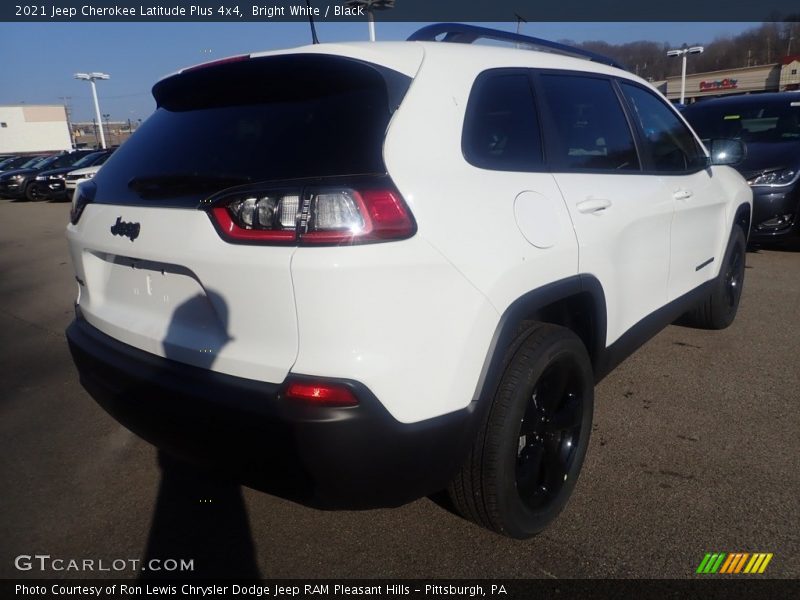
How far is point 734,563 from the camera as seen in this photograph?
213cm

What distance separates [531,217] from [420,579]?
133 cm

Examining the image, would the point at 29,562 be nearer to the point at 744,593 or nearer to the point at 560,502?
the point at 560,502

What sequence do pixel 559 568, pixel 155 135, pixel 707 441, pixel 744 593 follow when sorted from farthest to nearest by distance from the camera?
pixel 707 441
pixel 155 135
pixel 559 568
pixel 744 593

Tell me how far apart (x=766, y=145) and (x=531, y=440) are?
21.0 ft

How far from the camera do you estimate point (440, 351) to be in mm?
1744

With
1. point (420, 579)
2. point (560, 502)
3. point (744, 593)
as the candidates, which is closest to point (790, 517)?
point (744, 593)

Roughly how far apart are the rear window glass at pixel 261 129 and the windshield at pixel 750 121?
696 centimetres

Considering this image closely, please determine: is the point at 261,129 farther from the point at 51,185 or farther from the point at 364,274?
the point at 51,185

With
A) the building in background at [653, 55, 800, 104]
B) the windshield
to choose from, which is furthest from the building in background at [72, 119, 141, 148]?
the windshield

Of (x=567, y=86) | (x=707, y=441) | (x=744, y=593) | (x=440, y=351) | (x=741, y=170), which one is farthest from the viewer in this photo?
(x=741, y=170)
